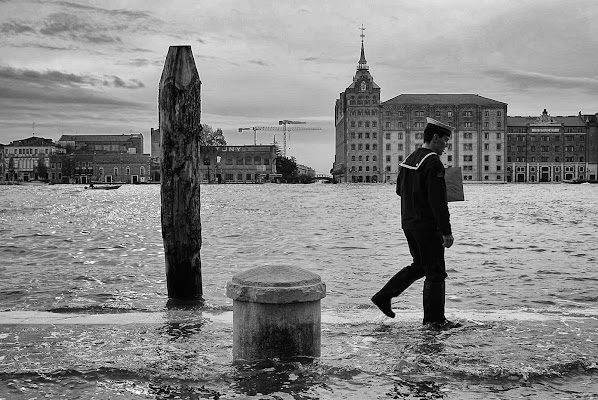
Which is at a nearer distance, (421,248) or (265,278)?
(265,278)

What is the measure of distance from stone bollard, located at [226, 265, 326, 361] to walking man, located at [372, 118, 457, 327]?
1.72m

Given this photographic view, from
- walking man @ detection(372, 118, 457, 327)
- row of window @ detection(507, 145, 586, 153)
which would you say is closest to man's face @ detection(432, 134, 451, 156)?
walking man @ detection(372, 118, 457, 327)

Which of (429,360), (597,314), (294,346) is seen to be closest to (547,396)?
(429,360)

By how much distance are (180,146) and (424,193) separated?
3069mm

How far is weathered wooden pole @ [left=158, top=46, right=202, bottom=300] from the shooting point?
Result: 857 centimetres

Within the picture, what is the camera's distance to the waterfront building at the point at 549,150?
149000mm

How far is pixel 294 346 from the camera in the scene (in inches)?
225

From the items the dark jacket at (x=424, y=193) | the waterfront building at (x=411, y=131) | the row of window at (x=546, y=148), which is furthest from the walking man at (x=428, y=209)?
the row of window at (x=546, y=148)

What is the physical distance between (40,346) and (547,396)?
4.34 m

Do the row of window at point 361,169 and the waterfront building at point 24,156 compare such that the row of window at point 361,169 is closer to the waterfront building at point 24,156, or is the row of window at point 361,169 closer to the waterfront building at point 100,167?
the waterfront building at point 100,167

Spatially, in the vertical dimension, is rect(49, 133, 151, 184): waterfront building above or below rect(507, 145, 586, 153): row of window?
below

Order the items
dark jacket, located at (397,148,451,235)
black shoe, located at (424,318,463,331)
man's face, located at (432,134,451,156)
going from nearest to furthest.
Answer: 1. dark jacket, located at (397,148,451,235)
2. man's face, located at (432,134,451,156)
3. black shoe, located at (424,318,463,331)

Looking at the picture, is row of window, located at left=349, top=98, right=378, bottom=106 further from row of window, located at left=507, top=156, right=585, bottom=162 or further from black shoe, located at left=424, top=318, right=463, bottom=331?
black shoe, located at left=424, top=318, right=463, bottom=331

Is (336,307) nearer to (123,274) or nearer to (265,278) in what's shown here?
(265,278)
